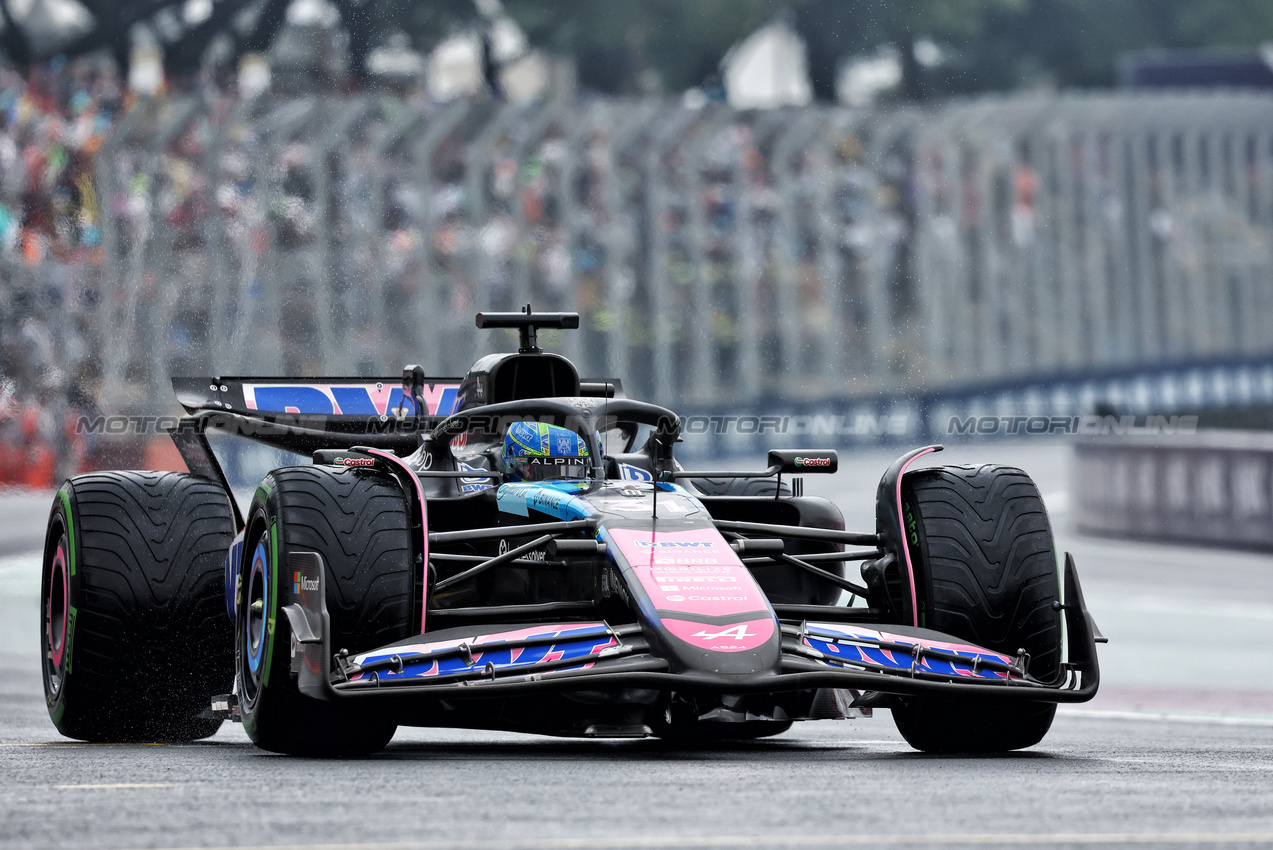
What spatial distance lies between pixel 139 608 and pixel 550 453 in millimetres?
1830

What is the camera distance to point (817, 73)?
41938 millimetres

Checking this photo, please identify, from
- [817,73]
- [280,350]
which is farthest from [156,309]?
[817,73]

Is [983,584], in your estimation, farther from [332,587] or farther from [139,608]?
[139,608]

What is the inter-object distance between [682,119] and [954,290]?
19.7 feet

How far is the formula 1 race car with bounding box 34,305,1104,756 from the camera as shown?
675 centimetres

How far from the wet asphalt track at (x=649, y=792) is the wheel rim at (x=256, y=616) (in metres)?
0.29

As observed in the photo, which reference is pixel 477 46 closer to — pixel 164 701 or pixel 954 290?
pixel 954 290

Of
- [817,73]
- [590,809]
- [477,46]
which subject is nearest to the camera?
[590,809]

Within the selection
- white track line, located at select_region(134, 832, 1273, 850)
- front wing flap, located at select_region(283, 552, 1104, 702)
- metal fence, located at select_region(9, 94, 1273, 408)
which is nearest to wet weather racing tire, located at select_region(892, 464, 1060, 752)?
front wing flap, located at select_region(283, 552, 1104, 702)

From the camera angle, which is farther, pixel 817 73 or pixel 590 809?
pixel 817 73

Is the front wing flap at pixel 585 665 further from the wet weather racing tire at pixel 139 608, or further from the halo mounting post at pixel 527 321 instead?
the halo mounting post at pixel 527 321

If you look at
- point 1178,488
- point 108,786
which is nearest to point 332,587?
point 108,786

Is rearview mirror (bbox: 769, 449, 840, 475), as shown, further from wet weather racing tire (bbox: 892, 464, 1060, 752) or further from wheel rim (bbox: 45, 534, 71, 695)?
wheel rim (bbox: 45, 534, 71, 695)

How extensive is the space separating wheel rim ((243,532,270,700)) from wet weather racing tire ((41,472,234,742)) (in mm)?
1151
